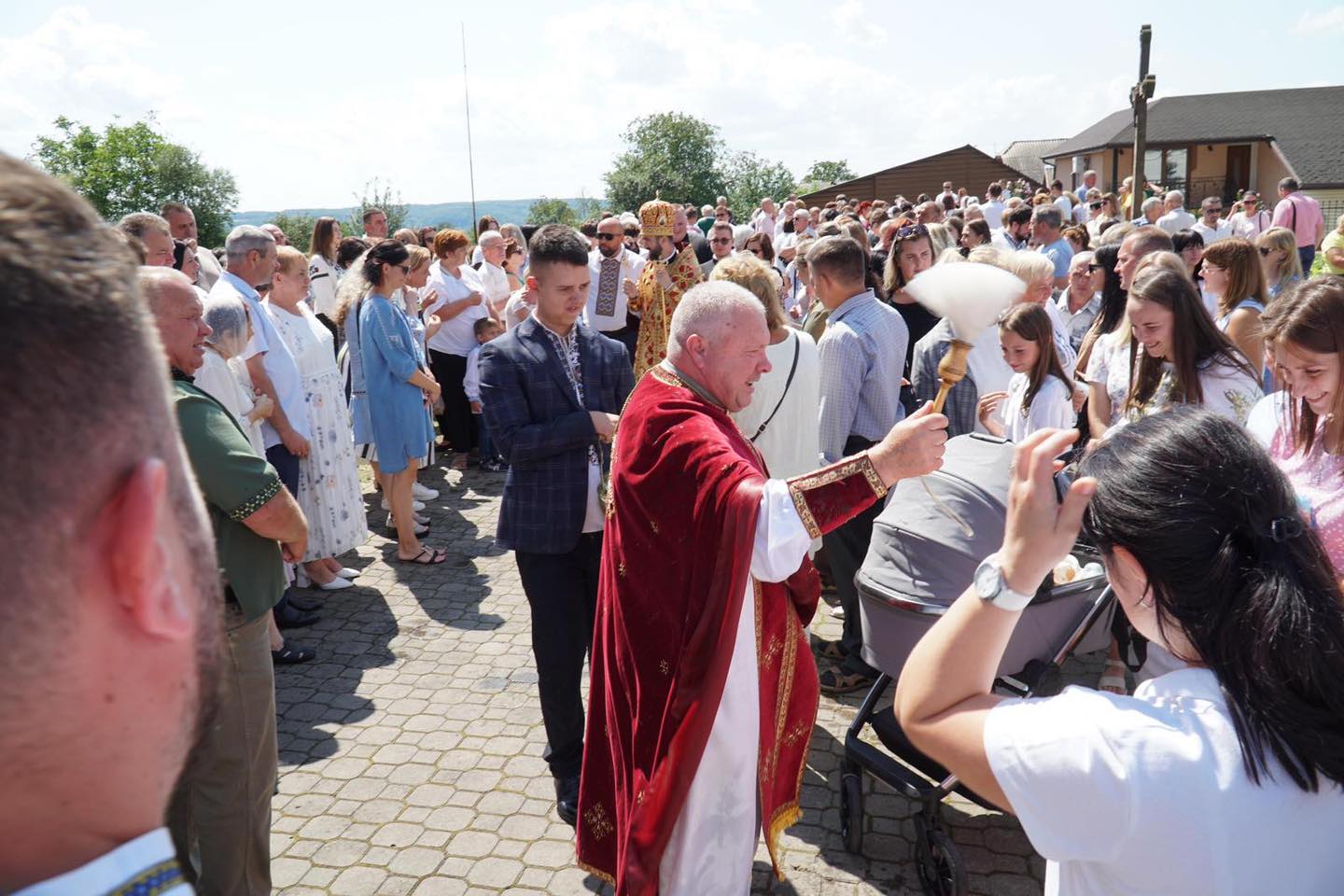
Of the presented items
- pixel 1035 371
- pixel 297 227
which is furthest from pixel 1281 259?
pixel 297 227

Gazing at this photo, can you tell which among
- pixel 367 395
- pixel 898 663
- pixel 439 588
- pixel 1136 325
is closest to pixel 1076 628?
pixel 898 663

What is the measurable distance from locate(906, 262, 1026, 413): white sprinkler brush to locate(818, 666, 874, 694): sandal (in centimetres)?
295

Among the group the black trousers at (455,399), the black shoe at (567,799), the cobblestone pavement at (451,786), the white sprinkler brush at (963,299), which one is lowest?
the cobblestone pavement at (451,786)

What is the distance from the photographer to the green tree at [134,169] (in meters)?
51.4

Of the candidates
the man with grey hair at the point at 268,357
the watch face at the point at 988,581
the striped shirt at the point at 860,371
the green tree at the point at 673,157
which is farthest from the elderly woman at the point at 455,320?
the green tree at the point at 673,157

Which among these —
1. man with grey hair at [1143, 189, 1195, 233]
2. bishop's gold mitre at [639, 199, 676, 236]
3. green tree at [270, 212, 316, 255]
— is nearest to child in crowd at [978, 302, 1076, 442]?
bishop's gold mitre at [639, 199, 676, 236]

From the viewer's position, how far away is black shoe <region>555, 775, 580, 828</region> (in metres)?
3.99

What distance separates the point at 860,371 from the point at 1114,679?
1972 mm

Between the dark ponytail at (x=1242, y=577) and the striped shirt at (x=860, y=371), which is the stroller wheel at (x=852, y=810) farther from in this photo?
the dark ponytail at (x=1242, y=577)

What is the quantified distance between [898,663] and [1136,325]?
1874 millimetres

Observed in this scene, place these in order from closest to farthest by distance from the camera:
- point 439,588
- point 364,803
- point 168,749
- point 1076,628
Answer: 1. point 168,749
2. point 1076,628
3. point 364,803
4. point 439,588

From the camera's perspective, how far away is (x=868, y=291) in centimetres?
546

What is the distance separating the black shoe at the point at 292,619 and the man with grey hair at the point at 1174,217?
11871mm

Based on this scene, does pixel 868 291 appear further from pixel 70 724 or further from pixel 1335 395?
pixel 70 724
